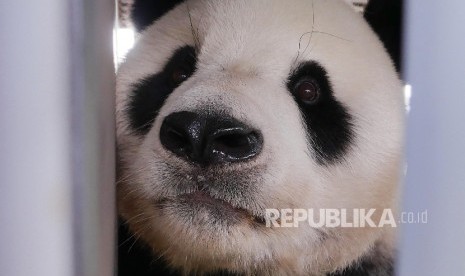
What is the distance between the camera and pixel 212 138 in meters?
0.78

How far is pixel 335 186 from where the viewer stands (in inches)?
36.3

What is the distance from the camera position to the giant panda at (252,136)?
82cm

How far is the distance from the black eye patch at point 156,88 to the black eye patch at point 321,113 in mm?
170

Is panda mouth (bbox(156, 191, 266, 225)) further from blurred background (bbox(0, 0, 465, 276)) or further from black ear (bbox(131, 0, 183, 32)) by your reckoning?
black ear (bbox(131, 0, 183, 32))

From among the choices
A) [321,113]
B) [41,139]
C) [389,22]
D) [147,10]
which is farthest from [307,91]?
[41,139]

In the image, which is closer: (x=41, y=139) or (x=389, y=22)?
(x=41, y=139)

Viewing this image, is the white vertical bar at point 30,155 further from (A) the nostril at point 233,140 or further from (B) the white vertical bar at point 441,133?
(B) the white vertical bar at point 441,133

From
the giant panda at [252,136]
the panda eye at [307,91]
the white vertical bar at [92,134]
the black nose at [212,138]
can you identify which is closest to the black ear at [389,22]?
the giant panda at [252,136]

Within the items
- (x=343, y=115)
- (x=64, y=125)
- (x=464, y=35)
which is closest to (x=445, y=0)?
(x=464, y=35)

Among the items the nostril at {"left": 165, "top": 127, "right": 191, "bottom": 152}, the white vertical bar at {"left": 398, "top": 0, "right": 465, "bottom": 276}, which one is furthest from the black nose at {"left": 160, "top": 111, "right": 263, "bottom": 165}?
the white vertical bar at {"left": 398, "top": 0, "right": 465, "bottom": 276}

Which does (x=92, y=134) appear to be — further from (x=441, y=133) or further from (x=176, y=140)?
(x=441, y=133)

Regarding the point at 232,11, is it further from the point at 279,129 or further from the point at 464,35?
the point at 464,35

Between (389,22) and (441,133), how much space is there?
0.22m

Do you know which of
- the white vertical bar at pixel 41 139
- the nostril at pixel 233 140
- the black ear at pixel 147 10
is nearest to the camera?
the white vertical bar at pixel 41 139
